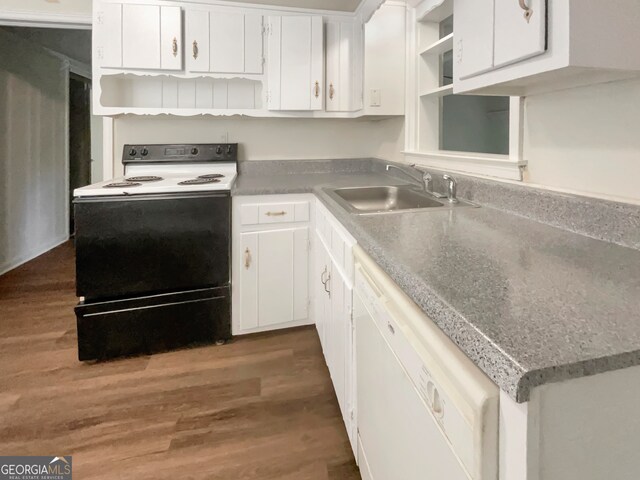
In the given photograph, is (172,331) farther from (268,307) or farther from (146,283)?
(268,307)

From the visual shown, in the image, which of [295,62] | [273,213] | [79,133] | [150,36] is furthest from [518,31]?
[79,133]

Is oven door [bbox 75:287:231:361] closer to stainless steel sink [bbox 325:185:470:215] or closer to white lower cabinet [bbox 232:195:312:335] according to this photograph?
white lower cabinet [bbox 232:195:312:335]

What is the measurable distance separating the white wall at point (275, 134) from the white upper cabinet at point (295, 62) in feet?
1.14

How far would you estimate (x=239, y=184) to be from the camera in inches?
90.7

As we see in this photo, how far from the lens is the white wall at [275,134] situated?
2643mm

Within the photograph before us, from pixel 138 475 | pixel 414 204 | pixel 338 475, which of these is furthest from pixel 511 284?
pixel 138 475

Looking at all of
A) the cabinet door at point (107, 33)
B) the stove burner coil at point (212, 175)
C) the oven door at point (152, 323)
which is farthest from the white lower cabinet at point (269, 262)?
the cabinet door at point (107, 33)

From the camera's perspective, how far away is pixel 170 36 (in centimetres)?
228

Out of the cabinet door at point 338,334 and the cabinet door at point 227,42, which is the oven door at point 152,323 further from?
the cabinet door at point 227,42

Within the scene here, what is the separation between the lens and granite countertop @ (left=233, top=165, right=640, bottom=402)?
444mm

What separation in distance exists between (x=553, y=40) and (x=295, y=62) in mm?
1973

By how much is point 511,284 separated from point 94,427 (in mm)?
1665

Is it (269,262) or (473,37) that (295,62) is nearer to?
(269,262)

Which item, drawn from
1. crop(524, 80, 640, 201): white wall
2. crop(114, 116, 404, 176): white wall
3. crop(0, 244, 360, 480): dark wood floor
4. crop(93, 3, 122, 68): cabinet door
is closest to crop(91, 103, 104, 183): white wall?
crop(114, 116, 404, 176): white wall
